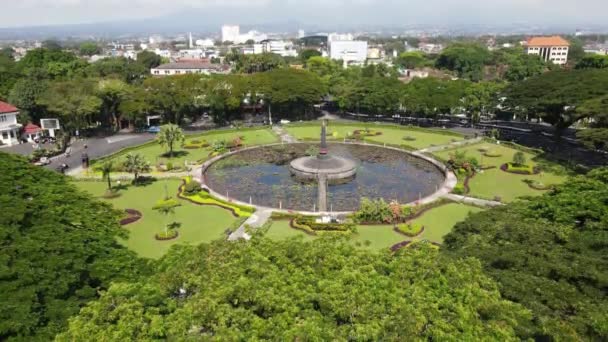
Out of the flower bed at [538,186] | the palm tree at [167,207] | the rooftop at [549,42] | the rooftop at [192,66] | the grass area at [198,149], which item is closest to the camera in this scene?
the palm tree at [167,207]

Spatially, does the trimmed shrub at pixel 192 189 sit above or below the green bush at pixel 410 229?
above

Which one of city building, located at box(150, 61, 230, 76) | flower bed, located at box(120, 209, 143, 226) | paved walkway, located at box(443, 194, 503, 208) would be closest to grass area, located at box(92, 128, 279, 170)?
flower bed, located at box(120, 209, 143, 226)

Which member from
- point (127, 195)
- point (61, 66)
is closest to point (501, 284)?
point (127, 195)

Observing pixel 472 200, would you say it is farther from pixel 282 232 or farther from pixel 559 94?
pixel 559 94

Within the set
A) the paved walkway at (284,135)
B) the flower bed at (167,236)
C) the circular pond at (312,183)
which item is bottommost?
the circular pond at (312,183)

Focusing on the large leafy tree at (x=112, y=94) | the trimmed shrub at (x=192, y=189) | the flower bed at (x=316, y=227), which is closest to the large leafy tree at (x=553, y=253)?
the flower bed at (x=316, y=227)

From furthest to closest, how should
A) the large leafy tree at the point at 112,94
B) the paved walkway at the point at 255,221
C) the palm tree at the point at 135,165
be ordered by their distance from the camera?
the large leafy tree at the point at 112,94 → the palm tree at the point at 135,165 → the paved walkway at the point at 255,221

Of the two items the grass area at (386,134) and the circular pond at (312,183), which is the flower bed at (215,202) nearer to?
the circular pond at (312,183)

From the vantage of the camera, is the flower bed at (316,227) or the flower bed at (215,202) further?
the flower bed at (215,202)

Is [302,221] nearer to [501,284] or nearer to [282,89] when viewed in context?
[501,284]
